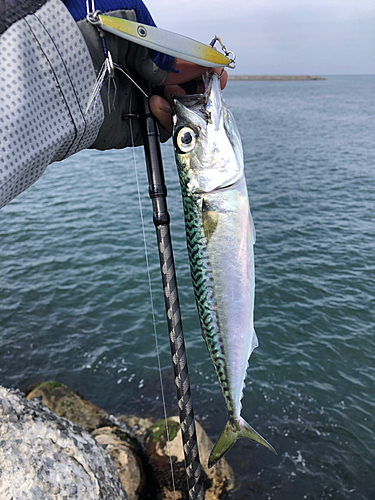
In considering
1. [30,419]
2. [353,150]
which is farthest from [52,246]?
[353,150]

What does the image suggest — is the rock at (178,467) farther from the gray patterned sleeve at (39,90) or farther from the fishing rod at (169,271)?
the gray patterned sleeve at (39,90)

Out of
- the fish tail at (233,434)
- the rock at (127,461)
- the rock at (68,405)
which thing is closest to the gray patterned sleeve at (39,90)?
the fish tail at (233,434)

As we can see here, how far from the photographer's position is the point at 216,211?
224cm

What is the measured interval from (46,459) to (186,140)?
2.74 m

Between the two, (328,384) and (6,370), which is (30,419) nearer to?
(6,370)

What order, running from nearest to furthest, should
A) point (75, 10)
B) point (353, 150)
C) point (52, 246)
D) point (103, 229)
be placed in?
point (75, 10)
point (52, 246)
point (103, 229)
point (353, 150)

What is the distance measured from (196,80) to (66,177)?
20081mm

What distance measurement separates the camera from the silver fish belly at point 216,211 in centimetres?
221

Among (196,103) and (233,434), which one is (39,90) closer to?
(196,103)

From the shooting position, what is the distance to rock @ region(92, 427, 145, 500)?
5305 millimetres

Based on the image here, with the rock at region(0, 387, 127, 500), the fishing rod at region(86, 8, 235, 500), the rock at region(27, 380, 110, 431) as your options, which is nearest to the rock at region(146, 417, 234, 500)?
the rock at region(27, 380, 110, 431)

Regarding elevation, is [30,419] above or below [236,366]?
below

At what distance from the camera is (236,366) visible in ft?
8.36

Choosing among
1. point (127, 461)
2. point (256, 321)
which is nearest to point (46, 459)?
point (127, 461)
